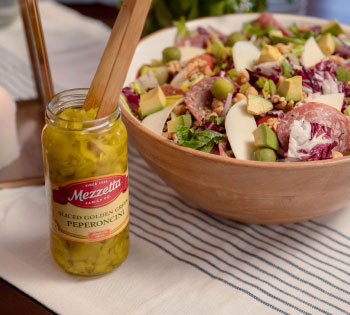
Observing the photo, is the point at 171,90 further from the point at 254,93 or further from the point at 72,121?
the point at 72,121

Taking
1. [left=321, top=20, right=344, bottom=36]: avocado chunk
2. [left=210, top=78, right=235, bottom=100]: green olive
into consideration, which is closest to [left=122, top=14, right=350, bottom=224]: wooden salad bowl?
[left=210, top=78, right=235, bottom=100]: green olive

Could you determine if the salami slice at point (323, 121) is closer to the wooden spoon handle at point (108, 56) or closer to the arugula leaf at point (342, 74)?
the arugula leaf at point (342, 74)

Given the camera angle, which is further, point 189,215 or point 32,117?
point 32,117

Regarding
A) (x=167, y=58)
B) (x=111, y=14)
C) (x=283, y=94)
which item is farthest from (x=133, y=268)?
(x=111, y=14)

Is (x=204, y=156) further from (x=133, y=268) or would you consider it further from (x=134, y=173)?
(x=134, y=173)

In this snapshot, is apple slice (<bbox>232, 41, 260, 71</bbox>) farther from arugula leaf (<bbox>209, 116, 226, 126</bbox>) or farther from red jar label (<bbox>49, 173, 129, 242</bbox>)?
red jar label (<bbox>49, 173, 129, 242</bbox>)

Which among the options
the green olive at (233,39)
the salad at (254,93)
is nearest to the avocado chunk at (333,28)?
the salad at (254,93)
